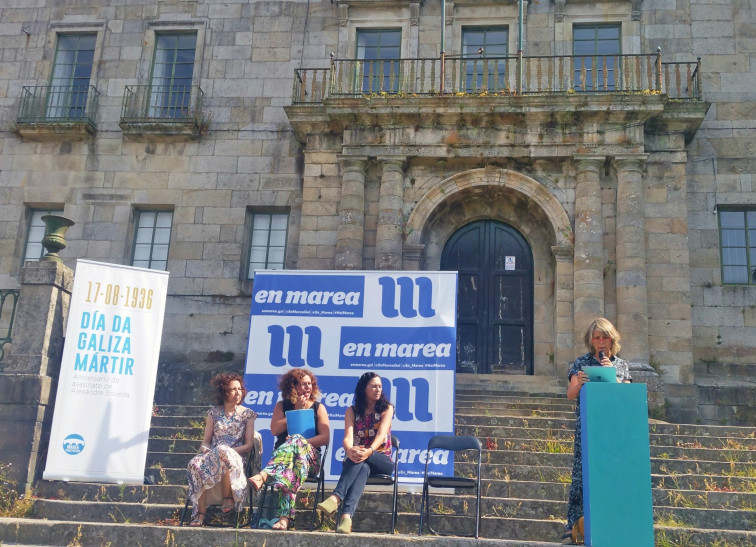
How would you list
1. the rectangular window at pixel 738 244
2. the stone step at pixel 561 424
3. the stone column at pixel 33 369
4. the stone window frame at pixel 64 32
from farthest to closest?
the stone window frame at pixel 64 32 < the rectangular window at pixel 738 244 < the stone step at pixel 561 424 < the stone column at pixel 33 369

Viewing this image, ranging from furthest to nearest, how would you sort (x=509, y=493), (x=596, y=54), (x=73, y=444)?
(x=596, y=54) → (x=73, y=444) → (x=509, y=493)

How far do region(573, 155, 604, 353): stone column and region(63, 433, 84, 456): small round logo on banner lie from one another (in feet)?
25.3

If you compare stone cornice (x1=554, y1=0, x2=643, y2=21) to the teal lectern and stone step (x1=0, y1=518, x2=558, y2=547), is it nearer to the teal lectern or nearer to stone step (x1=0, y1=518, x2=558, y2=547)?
the teal lectern

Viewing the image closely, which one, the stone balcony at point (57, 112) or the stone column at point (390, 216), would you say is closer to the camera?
the stone column at point (390, 216)

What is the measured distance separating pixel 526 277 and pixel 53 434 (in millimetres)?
8642

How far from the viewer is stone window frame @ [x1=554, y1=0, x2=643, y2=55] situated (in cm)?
1514

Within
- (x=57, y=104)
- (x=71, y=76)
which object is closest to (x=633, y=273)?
(x=57, y=104)

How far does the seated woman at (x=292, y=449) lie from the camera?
274 inches

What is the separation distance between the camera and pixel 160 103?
16078 mm

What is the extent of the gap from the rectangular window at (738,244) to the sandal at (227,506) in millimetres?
10233

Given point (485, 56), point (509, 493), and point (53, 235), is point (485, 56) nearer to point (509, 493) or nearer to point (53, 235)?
point (53, 235)

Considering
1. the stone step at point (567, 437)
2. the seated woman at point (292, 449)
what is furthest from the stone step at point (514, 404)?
the seated woman at point (292, 449)

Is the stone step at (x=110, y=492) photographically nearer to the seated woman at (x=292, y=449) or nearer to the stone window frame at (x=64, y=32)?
the seated woman at (x=292, y=449)

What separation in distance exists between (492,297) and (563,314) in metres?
1.50
